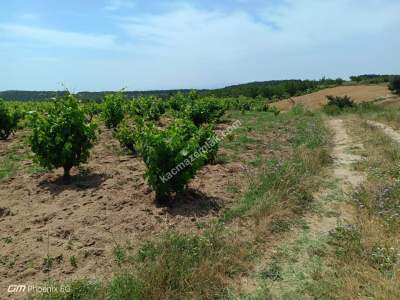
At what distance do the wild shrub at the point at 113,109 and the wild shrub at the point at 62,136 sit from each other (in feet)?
14.3

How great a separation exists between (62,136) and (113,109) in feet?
16.0

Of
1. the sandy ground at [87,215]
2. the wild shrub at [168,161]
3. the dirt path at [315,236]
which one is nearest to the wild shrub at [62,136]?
the sandy ground at [87,215]

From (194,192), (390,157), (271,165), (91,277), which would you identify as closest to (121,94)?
(271,165)

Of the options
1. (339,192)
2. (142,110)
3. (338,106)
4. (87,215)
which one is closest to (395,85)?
(338,106)

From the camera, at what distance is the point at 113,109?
37.1 feet

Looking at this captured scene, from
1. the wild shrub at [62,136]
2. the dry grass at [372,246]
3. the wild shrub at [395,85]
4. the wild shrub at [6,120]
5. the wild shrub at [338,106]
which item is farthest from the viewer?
the wild shrub at [395,85]

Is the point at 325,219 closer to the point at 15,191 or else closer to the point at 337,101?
the point at 15,191

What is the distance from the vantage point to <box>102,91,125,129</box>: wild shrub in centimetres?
1121

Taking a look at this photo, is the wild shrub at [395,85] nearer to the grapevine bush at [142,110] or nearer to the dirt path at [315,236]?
the grapevine bush at [142,110]

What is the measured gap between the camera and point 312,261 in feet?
13.9

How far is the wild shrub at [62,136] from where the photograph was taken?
255 inches

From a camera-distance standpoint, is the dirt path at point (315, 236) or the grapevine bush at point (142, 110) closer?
the dirt path at point (315, 236)

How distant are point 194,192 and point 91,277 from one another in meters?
2.47

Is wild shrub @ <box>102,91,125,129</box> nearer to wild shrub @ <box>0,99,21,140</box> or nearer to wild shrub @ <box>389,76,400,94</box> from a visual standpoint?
wild shrub @ <box>0,99,21,140</box>
